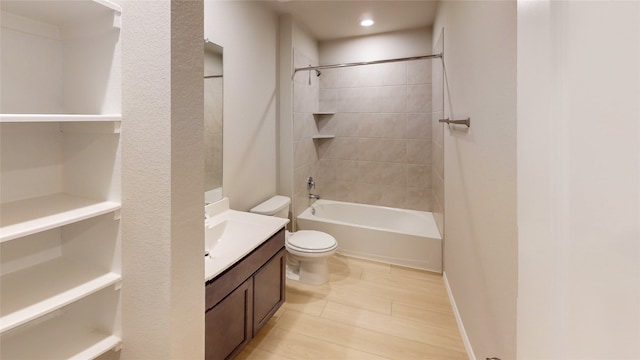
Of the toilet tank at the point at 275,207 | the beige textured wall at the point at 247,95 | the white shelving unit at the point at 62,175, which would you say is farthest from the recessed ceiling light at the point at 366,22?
the white shelving unit at the point at 62,175

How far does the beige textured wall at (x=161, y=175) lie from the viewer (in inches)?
36.8

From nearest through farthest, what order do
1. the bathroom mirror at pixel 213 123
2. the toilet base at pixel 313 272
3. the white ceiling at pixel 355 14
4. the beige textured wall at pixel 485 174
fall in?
the beige textured wall at pixel 485 174 < the bathroom mirror at pixel 213 123 < the toilet base at pixel 313 272 < the white ceiling at pixel 355 14

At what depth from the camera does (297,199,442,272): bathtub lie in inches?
114

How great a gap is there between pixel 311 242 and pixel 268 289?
0.75m

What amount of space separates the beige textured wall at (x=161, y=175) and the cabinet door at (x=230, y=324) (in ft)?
1.07

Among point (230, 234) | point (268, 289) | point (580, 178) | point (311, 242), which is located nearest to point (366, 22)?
point (311, 242)

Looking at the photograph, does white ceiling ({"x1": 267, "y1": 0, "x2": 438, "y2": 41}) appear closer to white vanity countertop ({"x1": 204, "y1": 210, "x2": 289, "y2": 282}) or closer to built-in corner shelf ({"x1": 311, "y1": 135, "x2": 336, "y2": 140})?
built-in corner shelf ({"x1": 311, "y1": 135, "x2": 336, "y2": 140})

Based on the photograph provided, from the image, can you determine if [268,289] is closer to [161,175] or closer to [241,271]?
[241,271]

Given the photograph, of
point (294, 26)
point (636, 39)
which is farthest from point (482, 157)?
point (294, 26)

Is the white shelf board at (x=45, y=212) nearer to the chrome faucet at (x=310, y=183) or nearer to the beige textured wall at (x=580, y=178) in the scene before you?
the beige textured wall at (x=580, y=178)

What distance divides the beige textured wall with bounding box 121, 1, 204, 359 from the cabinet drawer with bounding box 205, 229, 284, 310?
267mm

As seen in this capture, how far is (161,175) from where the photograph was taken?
Result: 0.95m

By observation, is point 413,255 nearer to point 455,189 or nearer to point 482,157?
point 455,189

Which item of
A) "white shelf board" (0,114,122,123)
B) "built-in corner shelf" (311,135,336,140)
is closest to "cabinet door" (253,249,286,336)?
"white shelf board" (0,114,122,123)
